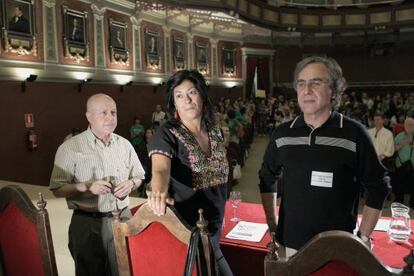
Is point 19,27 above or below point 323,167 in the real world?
above

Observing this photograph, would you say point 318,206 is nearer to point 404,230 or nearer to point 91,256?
point 404,230

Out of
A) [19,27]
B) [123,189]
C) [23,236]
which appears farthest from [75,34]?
[23,236]

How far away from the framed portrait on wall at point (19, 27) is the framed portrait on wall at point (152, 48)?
160 inches

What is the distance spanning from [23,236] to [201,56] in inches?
508

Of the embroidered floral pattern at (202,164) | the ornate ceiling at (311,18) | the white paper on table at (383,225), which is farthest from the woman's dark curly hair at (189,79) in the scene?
the ornate ceiling at (311,18)

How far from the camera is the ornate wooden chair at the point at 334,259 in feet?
3.58

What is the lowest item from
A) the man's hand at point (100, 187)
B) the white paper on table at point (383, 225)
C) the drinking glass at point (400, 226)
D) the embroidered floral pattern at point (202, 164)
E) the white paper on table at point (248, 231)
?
the white paper on table at point (248, 231)

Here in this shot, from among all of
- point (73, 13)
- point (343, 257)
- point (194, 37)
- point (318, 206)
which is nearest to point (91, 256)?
point (318, 206)

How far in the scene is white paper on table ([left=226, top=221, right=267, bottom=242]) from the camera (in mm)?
2352

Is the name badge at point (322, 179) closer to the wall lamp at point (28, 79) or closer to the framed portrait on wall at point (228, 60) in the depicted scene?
the wall lamp at point (28, 79)

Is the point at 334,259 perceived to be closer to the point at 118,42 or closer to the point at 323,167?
the point at 323,167

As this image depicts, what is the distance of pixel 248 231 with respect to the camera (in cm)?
246

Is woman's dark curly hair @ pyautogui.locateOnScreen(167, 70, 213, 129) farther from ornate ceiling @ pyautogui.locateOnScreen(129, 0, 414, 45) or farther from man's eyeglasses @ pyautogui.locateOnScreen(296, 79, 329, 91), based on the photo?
ornate ceiling @ pyautogui.locateOnScreen(129, 0, 414, 45)

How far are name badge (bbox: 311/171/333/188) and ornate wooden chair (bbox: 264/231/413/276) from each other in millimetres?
603
